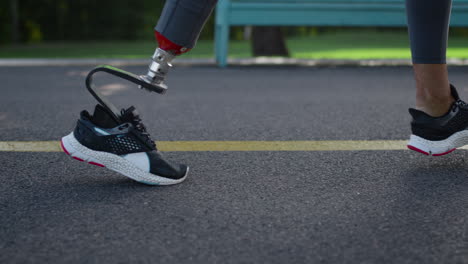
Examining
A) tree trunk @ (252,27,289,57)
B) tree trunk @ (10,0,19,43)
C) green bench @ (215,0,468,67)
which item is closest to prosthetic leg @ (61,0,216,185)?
green bench @ (215,0,468,67)

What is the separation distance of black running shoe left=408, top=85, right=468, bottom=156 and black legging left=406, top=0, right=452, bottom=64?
0.20 metres

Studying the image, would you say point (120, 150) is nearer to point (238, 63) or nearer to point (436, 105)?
point (436, 105)

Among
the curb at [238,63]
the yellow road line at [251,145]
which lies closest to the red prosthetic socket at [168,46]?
the yellow road line at [251,145]

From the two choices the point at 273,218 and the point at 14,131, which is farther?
the point at 14,131

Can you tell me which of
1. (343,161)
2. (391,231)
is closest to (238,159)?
(343,161)

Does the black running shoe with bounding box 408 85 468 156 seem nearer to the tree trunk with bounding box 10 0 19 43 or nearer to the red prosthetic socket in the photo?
the red prosthetic socket

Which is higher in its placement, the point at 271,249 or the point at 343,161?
the point at 271,249

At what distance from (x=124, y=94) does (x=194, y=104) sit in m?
0.71

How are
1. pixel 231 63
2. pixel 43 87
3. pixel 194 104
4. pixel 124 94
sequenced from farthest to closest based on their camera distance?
1. pixel 231 63
2. pixel 43 87
3. pixel 124 94
4. pixel 194 104

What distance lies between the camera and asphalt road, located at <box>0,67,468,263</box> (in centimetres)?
123

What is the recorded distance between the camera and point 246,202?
1.57 metres

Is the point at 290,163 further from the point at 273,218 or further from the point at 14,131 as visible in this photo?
the point at 14,131

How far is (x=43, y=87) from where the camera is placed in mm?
4395

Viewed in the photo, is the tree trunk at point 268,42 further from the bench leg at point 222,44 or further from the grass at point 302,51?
the bench leg at point 222,44
